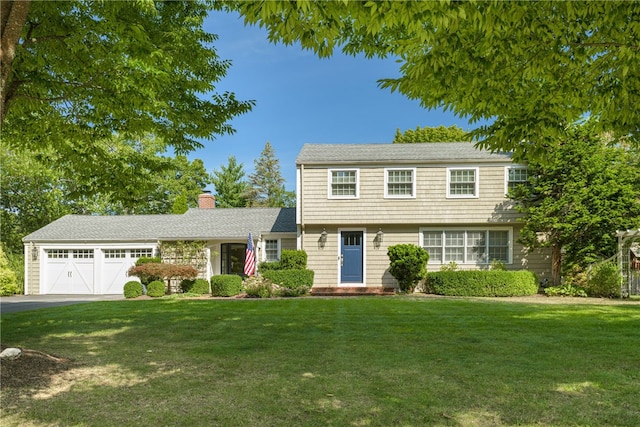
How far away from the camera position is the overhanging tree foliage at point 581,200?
1472 cm

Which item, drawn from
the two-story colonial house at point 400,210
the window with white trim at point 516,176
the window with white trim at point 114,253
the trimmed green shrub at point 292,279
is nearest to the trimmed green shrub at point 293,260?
the trimmed green shrub at point 292,279

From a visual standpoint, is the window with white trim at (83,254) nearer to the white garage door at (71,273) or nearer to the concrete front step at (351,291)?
the white garage door at (71,273)

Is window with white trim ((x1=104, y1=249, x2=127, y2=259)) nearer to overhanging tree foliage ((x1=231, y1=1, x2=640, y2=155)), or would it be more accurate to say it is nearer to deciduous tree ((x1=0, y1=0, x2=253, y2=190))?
deciduous tree ((x1=0, y1=0, x2=253, y2=190))

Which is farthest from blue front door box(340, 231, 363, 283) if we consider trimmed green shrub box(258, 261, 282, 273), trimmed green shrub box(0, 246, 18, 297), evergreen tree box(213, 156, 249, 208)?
evergreen tree box(213, 156, 249, 208)

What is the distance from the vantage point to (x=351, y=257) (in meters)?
17.6

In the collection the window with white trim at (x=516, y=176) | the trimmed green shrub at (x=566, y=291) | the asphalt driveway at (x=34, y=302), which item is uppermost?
the window with white trim at (x=516, y=176)

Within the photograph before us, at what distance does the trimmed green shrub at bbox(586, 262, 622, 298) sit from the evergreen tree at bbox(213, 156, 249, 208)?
113 ft

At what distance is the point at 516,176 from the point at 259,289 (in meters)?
11.4

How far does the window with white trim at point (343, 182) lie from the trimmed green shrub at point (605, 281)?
9.42 meters

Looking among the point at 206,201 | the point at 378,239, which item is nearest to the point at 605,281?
the point at 378,239

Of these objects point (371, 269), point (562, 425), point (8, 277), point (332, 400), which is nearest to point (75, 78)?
point (332, 400)

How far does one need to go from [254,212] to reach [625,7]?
1958 cm

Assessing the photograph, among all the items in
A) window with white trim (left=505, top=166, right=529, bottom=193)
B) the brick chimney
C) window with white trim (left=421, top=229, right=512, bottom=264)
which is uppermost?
window with white trim (left=505, top=166, right=529, bottom=193)

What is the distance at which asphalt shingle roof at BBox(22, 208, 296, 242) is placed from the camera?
19719mm
